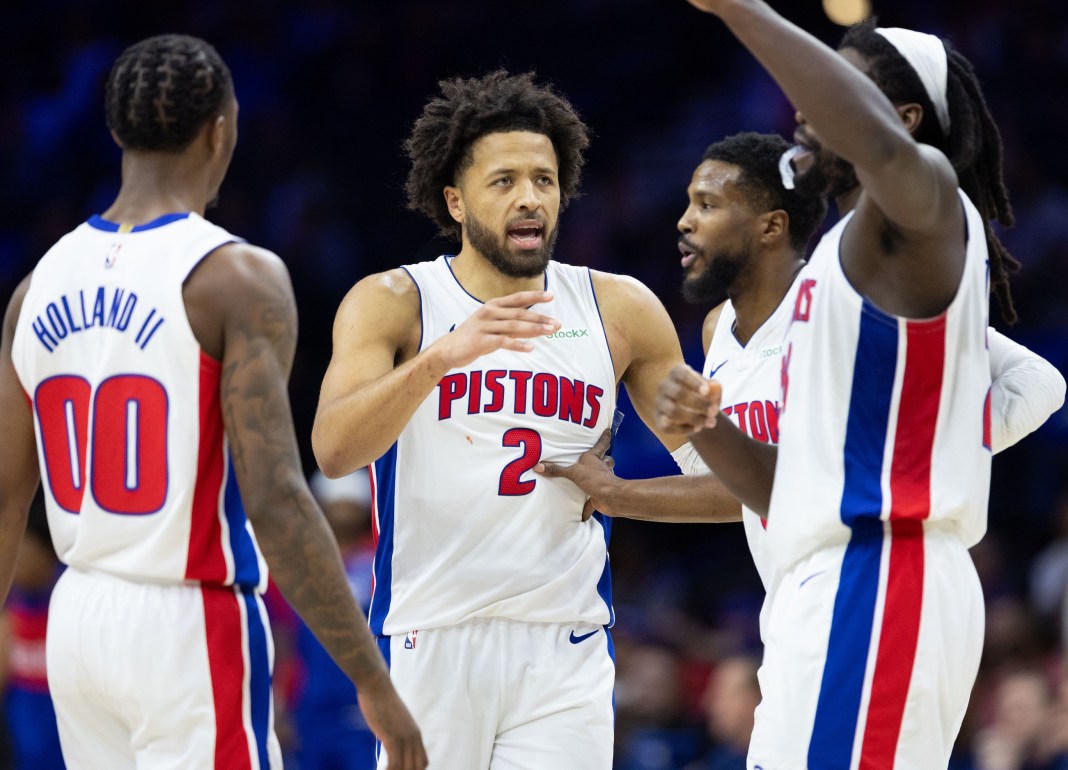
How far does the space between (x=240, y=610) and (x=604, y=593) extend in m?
1.86

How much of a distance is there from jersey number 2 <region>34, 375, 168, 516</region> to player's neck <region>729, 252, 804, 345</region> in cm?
267

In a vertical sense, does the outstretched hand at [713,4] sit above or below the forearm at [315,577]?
above

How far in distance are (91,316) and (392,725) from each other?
1.33m

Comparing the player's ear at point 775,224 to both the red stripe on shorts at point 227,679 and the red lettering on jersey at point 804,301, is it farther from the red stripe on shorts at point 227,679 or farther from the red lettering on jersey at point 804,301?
the red stripe on shorts at point 227,679

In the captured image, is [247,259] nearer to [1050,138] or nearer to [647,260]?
[647,260]

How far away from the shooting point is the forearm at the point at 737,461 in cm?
453

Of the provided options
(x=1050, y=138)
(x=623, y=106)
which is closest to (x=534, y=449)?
(x=1050, y=138)

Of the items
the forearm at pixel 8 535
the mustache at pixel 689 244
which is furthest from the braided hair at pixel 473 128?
the forearm at pixel 8 535

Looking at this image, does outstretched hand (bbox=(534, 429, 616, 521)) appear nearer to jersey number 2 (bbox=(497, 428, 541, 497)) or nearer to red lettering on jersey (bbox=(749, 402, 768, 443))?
jersey number 2 (bbox=(497, 428, 541, 497))

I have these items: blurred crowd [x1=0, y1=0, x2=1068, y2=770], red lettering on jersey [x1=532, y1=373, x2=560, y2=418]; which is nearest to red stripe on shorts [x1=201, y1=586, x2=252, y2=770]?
red lettering on jersey [x1=532, y1=373, x2=560, y2=418]

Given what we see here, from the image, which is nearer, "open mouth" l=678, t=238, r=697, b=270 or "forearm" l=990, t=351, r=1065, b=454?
"forearm" l=990, t=351, r=1065, b=454

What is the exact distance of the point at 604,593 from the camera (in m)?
5.56

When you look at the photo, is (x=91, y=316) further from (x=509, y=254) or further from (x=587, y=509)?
(x=587, y=509)

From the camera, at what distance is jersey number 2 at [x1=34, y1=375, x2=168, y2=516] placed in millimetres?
3938
